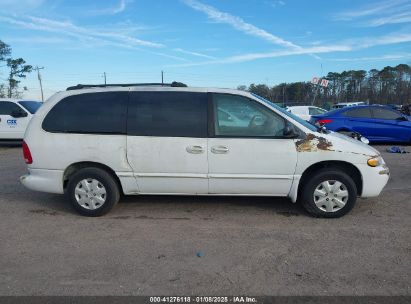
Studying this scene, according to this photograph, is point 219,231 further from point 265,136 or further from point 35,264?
point 35,264

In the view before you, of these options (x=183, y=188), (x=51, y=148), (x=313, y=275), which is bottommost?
(x=313, y=275)

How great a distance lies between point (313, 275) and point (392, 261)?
926 millimetres

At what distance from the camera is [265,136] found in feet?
17.2

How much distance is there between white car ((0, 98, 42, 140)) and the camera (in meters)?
13.2

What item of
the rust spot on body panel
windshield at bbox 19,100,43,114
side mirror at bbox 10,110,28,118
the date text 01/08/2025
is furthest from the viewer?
windshield at bbox 19,100,43,114

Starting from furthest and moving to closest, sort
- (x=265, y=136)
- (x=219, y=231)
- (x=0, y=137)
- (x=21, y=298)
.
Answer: (x=0, y=137) < (x=265, y=136) < (x=219, y=231) < (x=21, y=298)

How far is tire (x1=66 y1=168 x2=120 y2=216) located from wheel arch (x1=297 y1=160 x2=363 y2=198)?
Result: 260 centimetres

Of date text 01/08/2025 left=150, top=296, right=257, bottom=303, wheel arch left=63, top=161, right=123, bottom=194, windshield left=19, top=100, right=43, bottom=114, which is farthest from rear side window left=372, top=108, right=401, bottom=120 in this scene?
windshield left=19, top=100, right=43, bottom=114

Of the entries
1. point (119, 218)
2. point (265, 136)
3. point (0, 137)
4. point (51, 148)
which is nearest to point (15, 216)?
point (51, 148)

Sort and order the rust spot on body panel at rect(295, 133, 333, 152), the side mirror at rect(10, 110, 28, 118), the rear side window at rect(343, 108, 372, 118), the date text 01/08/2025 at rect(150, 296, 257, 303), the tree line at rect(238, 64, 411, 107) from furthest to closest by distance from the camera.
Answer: the tree line at rect(238, 64, 411, 107) → the side mirror at rect(10, 110, 28, 118) → the rear side window at rect(343, 108, 372, 118) → the rust spot on body panel at rect(295, 133, 333, 152) → the date text 01/08/2025 at rect(150, 296, 257, 303)

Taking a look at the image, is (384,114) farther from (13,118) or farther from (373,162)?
(13,118)

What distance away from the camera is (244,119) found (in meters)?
5.31

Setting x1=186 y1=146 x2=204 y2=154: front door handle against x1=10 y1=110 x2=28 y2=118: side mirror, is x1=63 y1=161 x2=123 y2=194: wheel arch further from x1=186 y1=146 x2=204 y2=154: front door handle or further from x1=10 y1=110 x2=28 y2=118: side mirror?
x1=10 y1=110 x2=28 y2=118: side mirror

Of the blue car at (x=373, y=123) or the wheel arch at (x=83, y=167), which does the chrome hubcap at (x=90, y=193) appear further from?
the blue car at (x=373, y=123)
